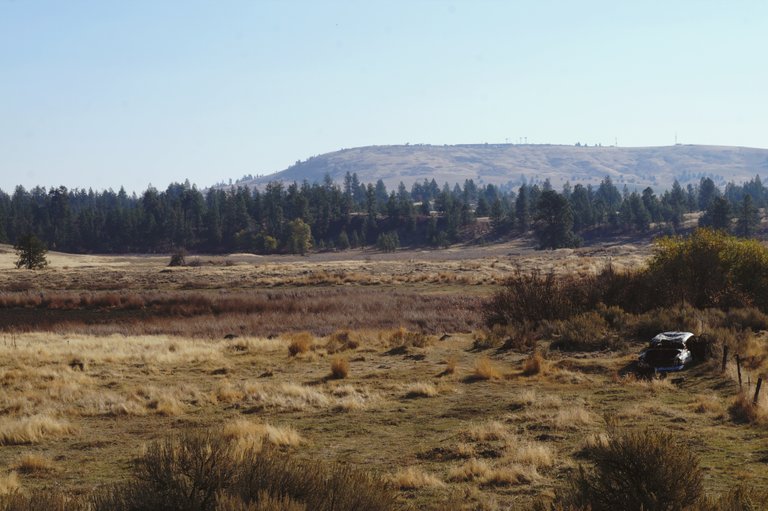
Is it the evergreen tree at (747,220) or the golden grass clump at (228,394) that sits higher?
the evergreen tree at (747,220)

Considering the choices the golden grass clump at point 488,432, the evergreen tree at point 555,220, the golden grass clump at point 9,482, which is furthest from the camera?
the evergreen tree at point 555,220

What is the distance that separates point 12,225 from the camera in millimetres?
161000

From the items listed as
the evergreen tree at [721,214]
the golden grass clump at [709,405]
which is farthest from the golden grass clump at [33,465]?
the evergreen tree at [721,214]

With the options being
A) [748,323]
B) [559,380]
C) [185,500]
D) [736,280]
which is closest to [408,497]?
[185,500]

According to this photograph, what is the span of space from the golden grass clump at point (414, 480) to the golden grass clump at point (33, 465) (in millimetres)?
5843

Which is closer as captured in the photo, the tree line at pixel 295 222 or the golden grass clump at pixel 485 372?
the golden grass clump at pixel 485 372

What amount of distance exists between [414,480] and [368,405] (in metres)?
6.34

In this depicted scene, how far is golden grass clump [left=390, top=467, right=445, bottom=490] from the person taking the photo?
1089 centimetres

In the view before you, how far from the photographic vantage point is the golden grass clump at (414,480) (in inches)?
429

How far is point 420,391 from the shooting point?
61.1ft

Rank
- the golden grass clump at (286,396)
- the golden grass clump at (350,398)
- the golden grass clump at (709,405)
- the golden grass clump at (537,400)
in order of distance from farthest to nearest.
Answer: the golden grass clump at (286,396), the golden grass clump at (350,398), the golden grass clump at (537,400), the golden grass clump at (709,405)

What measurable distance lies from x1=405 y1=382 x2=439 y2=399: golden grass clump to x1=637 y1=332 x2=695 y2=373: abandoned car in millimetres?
6128

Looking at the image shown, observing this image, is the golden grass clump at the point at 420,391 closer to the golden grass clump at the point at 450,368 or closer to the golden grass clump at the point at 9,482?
the golden grass clump at the point at 450,368

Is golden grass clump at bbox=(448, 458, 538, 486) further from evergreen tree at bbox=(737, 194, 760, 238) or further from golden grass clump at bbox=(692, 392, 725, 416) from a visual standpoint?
evergreen tree at bbox=(737, 194, 760, 238)
